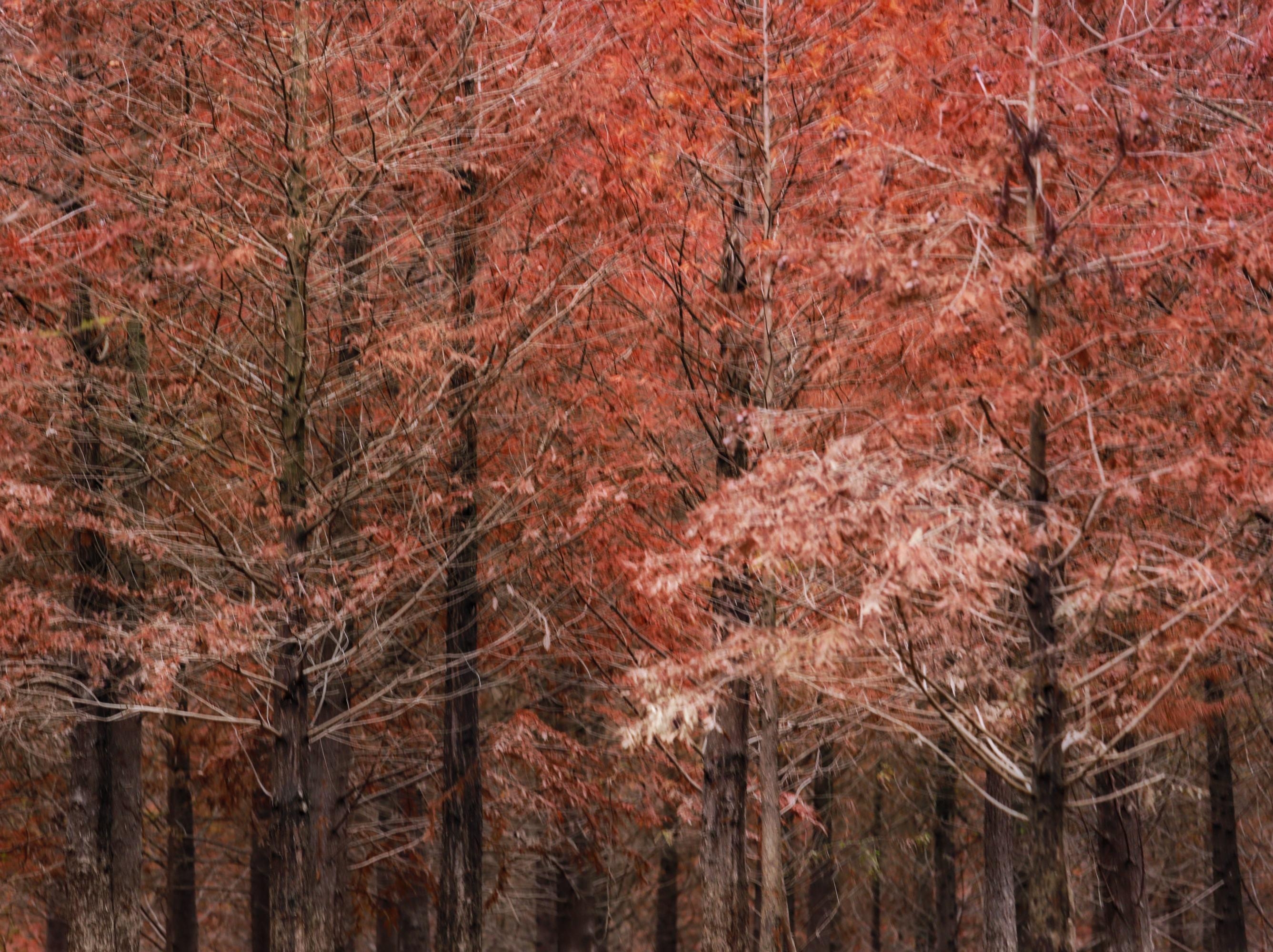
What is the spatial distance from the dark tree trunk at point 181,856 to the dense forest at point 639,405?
1.25m

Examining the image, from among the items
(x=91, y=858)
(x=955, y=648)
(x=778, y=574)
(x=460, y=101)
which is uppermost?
(x=460, y=101)

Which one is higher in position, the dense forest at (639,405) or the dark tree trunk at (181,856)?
the dense forest at (639,405)

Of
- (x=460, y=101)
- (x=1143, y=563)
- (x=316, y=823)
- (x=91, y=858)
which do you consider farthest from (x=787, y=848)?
(x=460, y=101)

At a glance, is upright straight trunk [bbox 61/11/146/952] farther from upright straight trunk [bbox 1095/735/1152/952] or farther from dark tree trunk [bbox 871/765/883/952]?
dark tree trunk [bbox 871/765/883/952]

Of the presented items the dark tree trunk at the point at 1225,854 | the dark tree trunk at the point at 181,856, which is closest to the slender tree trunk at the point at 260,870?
the dark tree trunk at the point at 181,856

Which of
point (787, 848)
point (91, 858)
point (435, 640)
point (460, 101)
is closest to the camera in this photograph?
point (460, 101)

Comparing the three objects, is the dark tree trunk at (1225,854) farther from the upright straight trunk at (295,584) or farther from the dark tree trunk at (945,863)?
the upright straight trunk at (295,584)

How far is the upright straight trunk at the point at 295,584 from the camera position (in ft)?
31.8

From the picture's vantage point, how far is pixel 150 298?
36.7ft

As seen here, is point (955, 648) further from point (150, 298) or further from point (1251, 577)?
point (150, 298)

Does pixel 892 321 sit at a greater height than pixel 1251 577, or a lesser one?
greater

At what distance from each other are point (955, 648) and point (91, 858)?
345 inches

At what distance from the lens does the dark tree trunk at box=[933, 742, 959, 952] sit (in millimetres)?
18500

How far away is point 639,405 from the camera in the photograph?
11961mm
